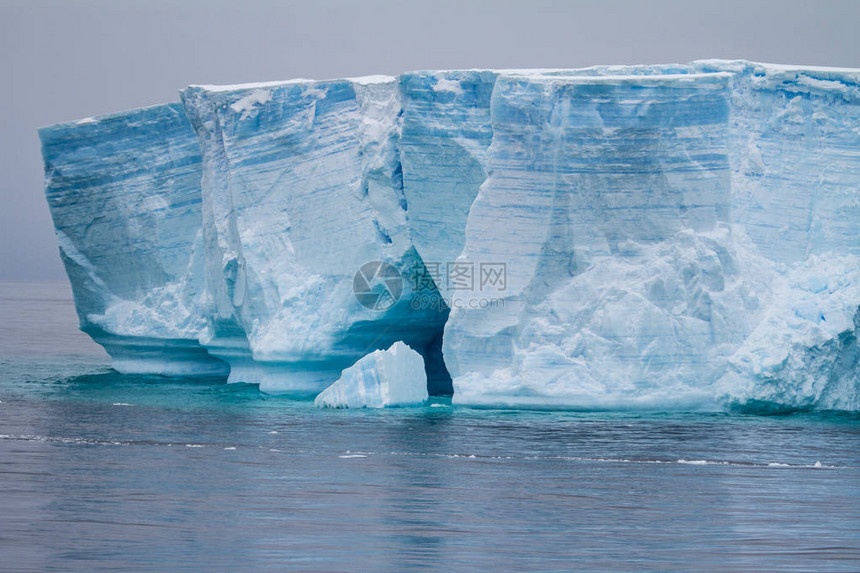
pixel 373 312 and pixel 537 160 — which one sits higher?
pixel 537 160

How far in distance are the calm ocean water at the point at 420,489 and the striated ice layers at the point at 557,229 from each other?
1.88ft

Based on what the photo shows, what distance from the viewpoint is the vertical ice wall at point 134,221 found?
15.9m

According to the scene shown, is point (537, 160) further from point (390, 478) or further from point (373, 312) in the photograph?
point (390, 478)

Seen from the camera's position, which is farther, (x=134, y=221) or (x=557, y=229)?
(x=134, y=221)

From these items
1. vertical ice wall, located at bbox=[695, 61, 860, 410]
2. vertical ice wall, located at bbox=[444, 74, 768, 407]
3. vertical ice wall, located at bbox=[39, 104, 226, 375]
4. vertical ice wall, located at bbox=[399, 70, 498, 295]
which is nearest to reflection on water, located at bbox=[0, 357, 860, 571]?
vertical ice wall, located at bbox=[444, 74, 768, 407]

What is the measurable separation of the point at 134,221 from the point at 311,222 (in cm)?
323

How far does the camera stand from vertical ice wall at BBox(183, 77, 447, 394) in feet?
45.2

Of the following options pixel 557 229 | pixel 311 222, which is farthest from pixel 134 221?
pixel 557 229

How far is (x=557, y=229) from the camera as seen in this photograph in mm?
12375

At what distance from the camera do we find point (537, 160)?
12.5m

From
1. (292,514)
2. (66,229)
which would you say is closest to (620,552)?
(292,514)

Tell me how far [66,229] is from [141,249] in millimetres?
1189

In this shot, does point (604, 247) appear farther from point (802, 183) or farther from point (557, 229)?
point (802, 183)

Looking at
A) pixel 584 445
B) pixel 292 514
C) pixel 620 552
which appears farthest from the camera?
pixel 584 445
